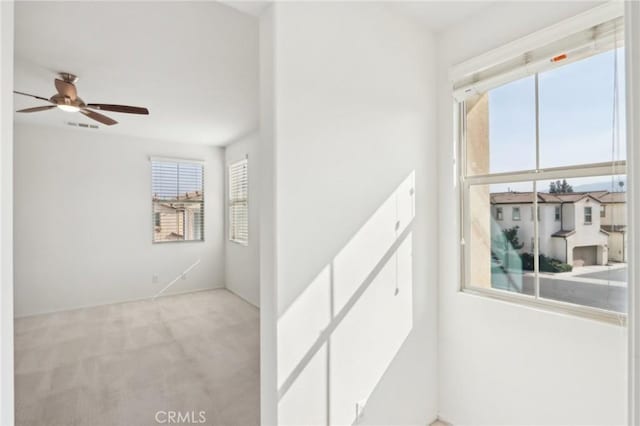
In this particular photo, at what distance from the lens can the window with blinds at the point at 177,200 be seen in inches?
208

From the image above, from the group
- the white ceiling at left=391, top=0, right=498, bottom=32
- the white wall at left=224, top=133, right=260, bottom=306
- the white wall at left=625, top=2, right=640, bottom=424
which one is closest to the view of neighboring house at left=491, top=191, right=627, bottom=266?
the white ceiling at left=391, top=0, right=498, bottom=32

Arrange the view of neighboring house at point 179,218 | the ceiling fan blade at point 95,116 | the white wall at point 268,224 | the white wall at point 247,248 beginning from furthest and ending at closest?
the view of neighboring house at point 179,218 → the white wall at point 247,248 → the ceiling fan blade at point 95,116 → the white wall at point 268,224

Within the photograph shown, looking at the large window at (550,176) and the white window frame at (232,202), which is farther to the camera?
the white window frame at (232,202)

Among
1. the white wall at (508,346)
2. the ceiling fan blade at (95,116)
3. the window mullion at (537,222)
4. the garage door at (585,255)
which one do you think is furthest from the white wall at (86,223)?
the garage door at (585,255)

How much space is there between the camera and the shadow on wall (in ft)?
4.89

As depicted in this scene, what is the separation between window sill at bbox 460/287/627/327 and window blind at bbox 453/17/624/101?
131 cm

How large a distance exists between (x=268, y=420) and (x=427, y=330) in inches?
48.1

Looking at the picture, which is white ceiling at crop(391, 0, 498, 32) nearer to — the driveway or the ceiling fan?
the driveway

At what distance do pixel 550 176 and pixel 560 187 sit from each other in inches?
3.1

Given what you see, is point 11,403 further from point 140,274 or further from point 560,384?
point 140,274

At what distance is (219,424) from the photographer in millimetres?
2133

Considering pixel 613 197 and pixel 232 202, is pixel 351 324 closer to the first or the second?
pixel 613 197

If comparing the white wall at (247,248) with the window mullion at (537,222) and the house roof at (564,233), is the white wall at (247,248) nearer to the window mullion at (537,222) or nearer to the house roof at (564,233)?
the window mullion at (537,222)

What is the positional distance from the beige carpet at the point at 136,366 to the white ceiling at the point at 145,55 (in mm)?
2712
